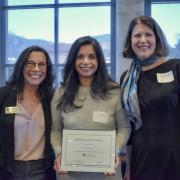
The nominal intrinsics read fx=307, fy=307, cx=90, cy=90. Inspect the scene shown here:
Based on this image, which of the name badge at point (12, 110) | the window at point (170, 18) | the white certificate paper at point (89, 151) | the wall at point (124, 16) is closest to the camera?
the white certificate paper at point (89, 151)

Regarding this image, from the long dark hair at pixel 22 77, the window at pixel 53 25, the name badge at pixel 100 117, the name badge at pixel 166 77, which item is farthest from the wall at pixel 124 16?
the name badge at pixel 100 117

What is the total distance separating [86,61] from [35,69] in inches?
15.0

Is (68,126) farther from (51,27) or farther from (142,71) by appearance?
(51,27)

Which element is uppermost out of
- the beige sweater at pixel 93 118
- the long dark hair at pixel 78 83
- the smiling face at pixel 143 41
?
the smiling face at pixel 143 41

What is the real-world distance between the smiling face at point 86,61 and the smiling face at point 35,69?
11.2 inches

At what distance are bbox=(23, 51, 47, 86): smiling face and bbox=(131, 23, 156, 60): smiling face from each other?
669 mm

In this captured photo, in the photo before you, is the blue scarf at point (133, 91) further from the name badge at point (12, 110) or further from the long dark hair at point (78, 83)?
the name badge at point (12, 110)

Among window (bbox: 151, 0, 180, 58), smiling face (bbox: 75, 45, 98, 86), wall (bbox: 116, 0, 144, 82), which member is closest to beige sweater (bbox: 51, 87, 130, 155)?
smiling face (bbox: 75, 45, 98, 86)

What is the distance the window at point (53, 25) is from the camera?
15.4 ft

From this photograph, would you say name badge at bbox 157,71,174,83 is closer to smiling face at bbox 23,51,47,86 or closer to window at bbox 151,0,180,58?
smiling face at bbox 23,51,47,86

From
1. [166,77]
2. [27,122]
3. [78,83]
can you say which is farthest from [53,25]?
[166,77]

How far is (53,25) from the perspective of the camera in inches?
189

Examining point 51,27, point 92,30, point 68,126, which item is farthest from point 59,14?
A: point 68,126

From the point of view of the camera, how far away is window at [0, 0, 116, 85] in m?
4.70
